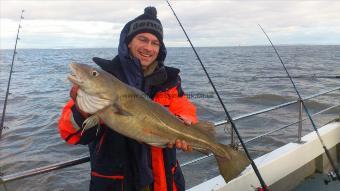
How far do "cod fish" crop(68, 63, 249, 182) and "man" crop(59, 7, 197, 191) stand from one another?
73 mm

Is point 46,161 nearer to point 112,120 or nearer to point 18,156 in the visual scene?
point 18,156

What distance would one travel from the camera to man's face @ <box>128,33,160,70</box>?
10.6ft

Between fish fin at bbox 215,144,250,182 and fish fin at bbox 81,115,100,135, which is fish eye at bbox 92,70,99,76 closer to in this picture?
fish fin at bbox 81,115,100,135

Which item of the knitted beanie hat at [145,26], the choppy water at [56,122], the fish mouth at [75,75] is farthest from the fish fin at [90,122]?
the choppy water at [56,122]

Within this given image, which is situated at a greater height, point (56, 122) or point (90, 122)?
point (90, 122)

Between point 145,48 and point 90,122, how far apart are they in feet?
3.06

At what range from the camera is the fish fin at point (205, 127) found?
316 centimetres

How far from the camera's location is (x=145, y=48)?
3242mm

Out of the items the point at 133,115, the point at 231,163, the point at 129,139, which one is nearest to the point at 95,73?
the point at 133,115

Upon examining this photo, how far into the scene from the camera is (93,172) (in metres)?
2.91

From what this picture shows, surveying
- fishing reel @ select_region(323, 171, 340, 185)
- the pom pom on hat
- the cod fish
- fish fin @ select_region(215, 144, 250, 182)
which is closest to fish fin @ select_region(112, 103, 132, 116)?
the cod fish

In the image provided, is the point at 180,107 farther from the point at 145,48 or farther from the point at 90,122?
the point at 90,122

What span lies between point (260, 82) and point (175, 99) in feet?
78.9

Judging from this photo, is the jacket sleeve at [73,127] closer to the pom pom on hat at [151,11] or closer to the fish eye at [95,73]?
the fish eye at [95,73]
